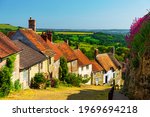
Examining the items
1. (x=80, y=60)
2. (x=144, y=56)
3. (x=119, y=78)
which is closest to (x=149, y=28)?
(x=144, y=56)

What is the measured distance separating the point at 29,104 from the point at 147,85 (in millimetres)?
8442

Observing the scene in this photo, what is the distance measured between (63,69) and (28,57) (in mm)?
9318

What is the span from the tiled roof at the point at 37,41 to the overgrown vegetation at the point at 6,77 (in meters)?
10.8

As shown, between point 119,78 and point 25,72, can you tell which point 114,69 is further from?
point 25,72

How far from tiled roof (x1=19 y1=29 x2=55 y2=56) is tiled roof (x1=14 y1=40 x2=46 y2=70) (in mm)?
1037

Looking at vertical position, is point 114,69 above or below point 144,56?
below

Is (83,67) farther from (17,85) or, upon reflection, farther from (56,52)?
(17,85)

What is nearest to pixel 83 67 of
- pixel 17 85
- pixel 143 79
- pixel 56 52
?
pixel 56 52

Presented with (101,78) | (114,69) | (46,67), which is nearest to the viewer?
(46,67)

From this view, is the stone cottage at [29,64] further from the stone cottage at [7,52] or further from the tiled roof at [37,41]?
the stone cottage at [7,52]

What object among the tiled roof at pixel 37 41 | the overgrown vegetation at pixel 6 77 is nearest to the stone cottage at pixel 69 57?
the tiled roof at pixel 37 41

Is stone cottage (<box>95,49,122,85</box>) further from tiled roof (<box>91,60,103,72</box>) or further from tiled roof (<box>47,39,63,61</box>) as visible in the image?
tiled roof (<box>47,39,63,61</box>)

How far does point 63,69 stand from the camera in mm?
43844

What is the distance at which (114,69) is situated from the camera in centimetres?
6606
